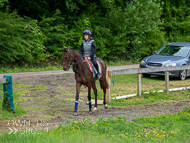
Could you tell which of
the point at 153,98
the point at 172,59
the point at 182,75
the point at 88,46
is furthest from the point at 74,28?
the point at 88,46

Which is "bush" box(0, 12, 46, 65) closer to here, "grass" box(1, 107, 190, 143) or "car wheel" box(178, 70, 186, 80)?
"car wheel" box(178, 70, 186, 80)

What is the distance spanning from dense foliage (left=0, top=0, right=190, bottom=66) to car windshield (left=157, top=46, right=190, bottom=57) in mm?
7200

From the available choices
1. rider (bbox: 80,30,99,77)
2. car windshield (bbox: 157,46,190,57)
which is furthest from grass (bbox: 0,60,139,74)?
rider (bbox: 80,30,99,77)

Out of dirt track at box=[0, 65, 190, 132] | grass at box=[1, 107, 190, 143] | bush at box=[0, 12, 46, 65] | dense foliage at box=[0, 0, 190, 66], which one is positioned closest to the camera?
grass at box=[1, 107, 190, 143]

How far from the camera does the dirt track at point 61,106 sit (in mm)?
8966

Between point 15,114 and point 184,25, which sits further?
point 184,25

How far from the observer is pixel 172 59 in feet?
55.9

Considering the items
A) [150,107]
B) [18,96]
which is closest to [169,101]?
[150,107]

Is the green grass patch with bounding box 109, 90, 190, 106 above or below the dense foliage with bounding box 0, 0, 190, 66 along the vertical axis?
below

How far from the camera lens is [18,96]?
38.3 ft

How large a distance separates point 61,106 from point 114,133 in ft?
13.0

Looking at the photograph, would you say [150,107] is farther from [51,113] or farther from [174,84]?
[174,84]

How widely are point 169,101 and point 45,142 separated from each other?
7.22 meters

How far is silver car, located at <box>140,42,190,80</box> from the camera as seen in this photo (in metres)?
16.8
